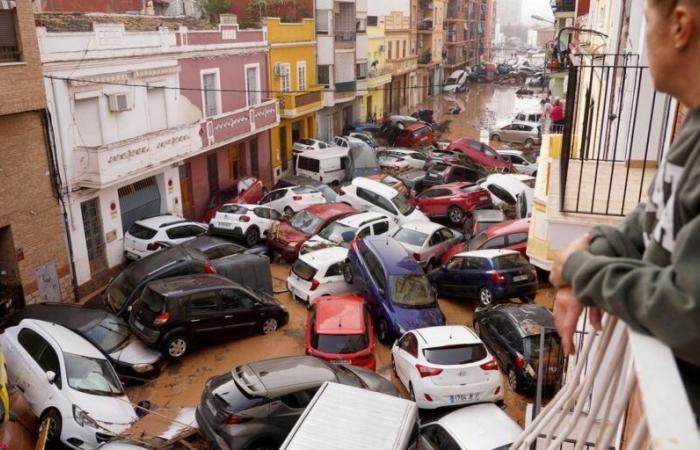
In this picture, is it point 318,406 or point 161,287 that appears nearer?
point 318,406

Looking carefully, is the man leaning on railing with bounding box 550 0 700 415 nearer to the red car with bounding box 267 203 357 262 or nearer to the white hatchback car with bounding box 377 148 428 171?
the red car with bounding box 267 203 357 262

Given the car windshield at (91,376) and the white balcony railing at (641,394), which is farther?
A: the car windshield at (91,376)

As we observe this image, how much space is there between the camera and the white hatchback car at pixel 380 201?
795 inches

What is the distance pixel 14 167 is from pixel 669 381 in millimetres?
15330

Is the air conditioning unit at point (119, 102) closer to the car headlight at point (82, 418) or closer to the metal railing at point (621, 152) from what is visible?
the car headlight at point (82, 418)

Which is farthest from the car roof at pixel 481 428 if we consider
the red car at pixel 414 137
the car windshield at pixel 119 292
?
the red car at pixel 414 137

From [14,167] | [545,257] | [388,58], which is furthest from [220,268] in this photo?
[388,58]

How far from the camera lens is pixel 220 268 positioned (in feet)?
47.7

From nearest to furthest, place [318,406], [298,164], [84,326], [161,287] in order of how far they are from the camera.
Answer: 1. [318,406]
2. [84,326]
3. [161,287]
4. [298,164]

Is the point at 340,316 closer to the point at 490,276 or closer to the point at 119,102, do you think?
the point at 490,276

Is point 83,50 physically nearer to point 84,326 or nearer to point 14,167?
point 14,167

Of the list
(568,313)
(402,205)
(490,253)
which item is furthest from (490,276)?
(568,313)

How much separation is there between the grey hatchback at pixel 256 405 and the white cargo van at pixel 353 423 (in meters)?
1.00

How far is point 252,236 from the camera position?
1889cm
